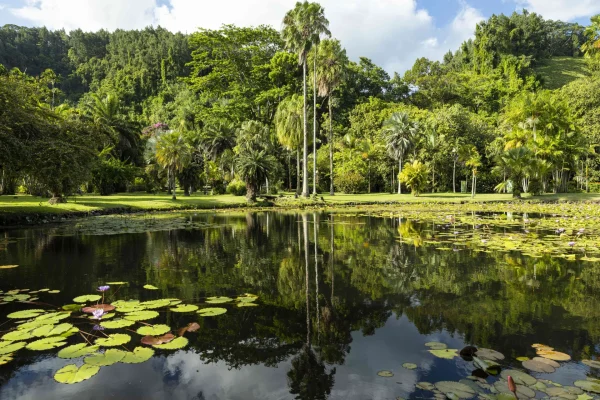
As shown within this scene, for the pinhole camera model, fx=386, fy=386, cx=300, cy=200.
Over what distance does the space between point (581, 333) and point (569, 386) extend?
1.50m

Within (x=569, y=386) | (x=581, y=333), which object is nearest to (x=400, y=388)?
(x=569, y=386)

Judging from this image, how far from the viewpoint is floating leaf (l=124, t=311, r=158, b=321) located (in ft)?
15.6

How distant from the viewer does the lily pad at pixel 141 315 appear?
475cm

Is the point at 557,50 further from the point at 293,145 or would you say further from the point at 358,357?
the point at 358,357

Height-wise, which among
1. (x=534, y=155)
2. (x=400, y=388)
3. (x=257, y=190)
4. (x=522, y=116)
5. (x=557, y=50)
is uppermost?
(x=557, y=50)

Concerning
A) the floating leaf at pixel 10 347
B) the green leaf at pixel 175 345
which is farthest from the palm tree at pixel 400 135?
the floating leaf at pixel 10 347

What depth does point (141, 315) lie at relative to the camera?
16.0 ft

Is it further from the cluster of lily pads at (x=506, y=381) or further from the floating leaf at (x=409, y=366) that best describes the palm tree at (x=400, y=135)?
the floating leaf at (x=409, y=366)

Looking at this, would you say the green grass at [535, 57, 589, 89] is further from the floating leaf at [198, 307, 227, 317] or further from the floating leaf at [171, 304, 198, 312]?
the floating leaf at [171, 304, 198, 312]

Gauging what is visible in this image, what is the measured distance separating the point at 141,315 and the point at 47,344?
1055 mm

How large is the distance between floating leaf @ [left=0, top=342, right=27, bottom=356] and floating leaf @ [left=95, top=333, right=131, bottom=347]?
0.75 meters

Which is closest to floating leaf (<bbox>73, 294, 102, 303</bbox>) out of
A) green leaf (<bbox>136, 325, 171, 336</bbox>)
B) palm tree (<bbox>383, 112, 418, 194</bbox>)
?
green leaf (<bbox>136, 325, 171, 336</bbox>)

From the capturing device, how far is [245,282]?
6680mm

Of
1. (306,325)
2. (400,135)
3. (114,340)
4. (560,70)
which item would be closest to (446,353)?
(306,325)
